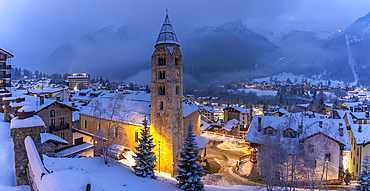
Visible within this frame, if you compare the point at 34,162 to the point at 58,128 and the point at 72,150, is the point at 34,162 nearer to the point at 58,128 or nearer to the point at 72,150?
the point at 72,150

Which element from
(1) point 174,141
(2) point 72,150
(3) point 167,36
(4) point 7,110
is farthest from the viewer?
(3) point 167,36

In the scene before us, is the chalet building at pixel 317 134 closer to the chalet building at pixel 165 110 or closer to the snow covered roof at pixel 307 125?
the snow covered roof at pixel 307 125

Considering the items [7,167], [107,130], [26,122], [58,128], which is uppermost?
[26,122]

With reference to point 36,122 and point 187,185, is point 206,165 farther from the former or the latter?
point 36,122

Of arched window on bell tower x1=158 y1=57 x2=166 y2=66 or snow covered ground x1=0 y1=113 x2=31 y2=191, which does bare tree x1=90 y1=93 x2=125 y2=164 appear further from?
snow covered ground x1=0 y1=113 x2=31 y2=191

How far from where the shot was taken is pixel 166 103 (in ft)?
94.3

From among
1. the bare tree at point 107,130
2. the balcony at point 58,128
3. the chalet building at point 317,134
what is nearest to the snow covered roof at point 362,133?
the chalet building at point 317,134

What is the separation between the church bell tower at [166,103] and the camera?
28.3 meters

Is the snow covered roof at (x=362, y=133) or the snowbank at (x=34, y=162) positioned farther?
the snow covered roof at (x=362, y=133)

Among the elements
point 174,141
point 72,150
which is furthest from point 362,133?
point 72,150

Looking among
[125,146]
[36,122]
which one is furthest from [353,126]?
[36,122]

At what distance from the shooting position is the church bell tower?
28.3 m

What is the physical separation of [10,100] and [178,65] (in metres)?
21.6

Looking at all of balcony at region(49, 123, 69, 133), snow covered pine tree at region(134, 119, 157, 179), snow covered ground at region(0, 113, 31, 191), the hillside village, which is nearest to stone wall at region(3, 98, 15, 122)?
the hillside village
